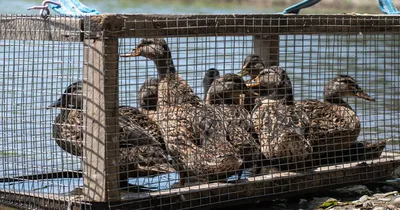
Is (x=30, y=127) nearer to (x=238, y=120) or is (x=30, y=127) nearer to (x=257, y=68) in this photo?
(x=238, y=120)

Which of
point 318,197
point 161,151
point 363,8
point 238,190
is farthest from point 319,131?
point 363,8

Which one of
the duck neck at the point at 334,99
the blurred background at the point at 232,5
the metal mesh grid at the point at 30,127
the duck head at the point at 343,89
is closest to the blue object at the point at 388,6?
the duck head at the point at 343,89

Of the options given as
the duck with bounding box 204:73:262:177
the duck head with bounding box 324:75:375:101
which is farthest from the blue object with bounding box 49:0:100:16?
the duck head with bounding box 324:75:375:101

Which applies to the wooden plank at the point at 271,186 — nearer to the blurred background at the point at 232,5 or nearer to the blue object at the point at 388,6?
the blue object at the point at 388,6

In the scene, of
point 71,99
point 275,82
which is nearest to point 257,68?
point 275,82

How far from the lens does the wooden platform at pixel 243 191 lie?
16.8 feet

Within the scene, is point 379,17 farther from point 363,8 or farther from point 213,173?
point 363,8

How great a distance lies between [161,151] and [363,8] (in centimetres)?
2212

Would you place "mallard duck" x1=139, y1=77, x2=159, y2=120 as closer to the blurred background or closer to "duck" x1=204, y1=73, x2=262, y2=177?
"duck" x1=204, y1=73, x2=262, y2=177

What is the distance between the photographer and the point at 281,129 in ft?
18.9

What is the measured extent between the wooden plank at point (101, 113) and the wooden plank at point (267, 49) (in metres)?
1.94

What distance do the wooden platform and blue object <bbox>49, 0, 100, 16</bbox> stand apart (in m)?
1.24

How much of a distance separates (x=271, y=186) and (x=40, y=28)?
6.85 feet

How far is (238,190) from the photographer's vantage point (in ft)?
18.3
